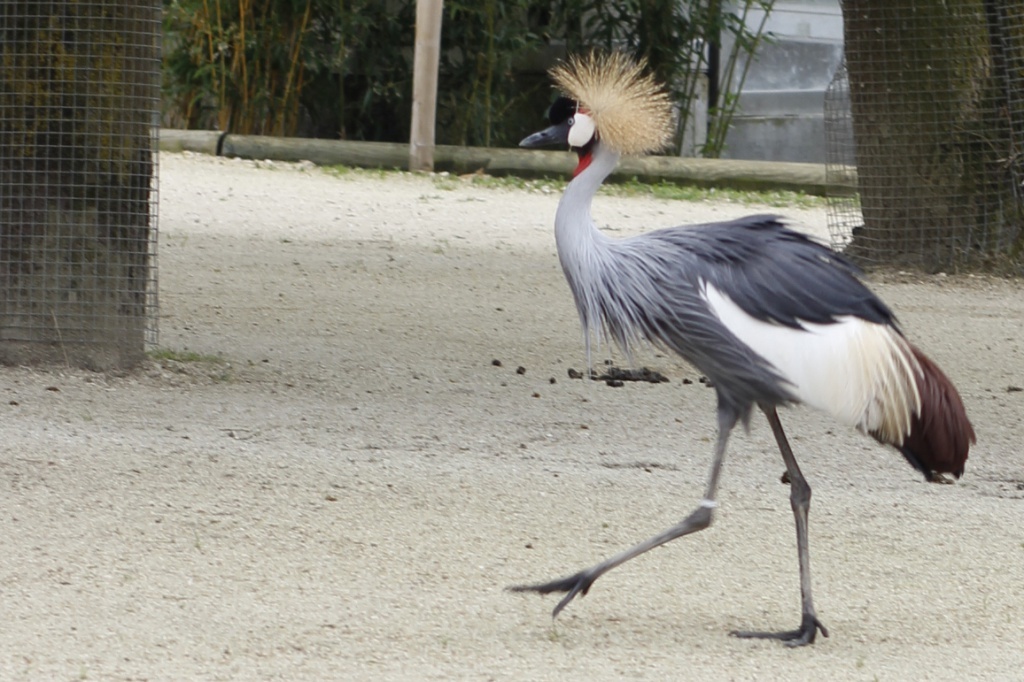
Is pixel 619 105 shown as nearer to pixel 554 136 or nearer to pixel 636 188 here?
pixel 554 136

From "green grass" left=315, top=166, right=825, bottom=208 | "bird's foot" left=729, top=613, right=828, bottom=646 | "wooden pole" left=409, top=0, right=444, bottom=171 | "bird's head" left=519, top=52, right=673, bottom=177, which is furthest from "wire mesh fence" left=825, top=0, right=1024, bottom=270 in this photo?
"bird's foot" left=729, top=613, right=828, bottom=646

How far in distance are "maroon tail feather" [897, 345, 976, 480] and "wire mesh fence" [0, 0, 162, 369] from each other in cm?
343

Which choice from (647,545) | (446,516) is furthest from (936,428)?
(446,516)

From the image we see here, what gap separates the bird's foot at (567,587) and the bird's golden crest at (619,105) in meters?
1.10

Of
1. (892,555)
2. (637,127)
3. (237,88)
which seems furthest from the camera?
(237,88)

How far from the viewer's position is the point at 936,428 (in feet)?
12.1

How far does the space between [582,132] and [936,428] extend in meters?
1.17

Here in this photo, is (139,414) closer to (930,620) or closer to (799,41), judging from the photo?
(930,620)

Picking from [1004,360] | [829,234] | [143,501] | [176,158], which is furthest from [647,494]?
[176,158]

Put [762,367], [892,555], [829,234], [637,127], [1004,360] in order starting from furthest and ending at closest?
[829,234], [1004,360], [892,555], [637,127], [762,367]

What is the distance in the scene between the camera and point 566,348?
7.15 meters

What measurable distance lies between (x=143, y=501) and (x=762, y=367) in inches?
77.9

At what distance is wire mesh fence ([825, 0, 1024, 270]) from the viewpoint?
860 centimetres

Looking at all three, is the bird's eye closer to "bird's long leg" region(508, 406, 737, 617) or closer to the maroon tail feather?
"bird's long leg" region(508, 406, 737, 617)
